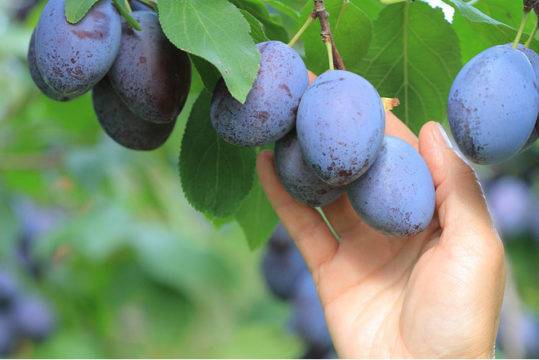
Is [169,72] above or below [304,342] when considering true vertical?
above

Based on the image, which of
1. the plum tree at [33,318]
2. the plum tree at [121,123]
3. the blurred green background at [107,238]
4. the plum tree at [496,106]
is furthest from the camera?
the plum tree at [33,318]

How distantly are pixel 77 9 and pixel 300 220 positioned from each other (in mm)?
558

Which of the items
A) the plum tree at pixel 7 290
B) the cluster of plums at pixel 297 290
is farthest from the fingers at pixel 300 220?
the plum tree at pixel 7 290

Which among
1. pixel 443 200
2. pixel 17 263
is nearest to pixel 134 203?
pixel 17 263

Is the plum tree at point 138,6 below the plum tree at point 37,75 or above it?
above

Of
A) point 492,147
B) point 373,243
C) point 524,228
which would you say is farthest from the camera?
point 524,228

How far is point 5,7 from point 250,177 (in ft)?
5.76

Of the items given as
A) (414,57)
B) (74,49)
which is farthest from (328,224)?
(74,49)

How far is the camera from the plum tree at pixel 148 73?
3.45 ft

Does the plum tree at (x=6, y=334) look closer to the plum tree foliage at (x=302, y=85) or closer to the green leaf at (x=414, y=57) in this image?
the plum tree foliage at (x=302, y=85)

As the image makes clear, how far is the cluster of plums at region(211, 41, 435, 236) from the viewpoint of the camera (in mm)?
961

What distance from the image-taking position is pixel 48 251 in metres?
2.68

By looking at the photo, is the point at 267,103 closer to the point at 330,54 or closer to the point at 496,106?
the point at 330,54

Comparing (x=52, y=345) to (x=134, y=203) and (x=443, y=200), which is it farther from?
(x=443, y=200)
